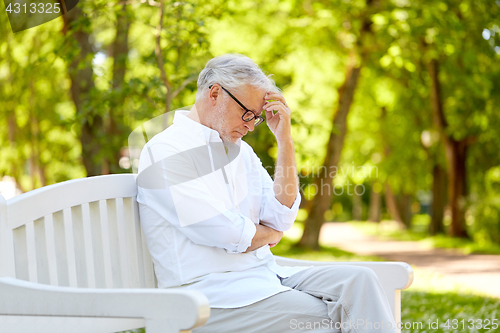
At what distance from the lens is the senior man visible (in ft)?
6.77

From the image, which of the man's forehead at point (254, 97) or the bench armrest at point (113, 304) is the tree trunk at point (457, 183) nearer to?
the man's forehead at point (254, 97)

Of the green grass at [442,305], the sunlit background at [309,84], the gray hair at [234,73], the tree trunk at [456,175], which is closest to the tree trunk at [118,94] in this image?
the sunlit background at [309,84]

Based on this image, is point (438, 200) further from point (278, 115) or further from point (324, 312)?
point (324, 312)

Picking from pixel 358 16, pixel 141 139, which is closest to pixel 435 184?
pixel 358 16

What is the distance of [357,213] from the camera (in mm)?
33688

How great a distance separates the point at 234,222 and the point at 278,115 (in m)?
0.70

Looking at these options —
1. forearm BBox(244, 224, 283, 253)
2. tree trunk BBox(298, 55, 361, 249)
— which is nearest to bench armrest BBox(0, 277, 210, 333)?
forearm BBox(244, 224, 283, 253)

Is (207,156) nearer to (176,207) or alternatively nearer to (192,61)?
(176,207)

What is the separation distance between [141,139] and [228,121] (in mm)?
642

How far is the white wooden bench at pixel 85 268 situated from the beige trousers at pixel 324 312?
36cm

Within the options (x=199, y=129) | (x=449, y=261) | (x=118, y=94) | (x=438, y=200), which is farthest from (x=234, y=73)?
(x=438, y=200)

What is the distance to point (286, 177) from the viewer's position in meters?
2.45

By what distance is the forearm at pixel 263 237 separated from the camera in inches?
90.3

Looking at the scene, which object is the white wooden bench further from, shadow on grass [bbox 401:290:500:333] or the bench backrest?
shadow on grass [bbox 401:290:500:333]
